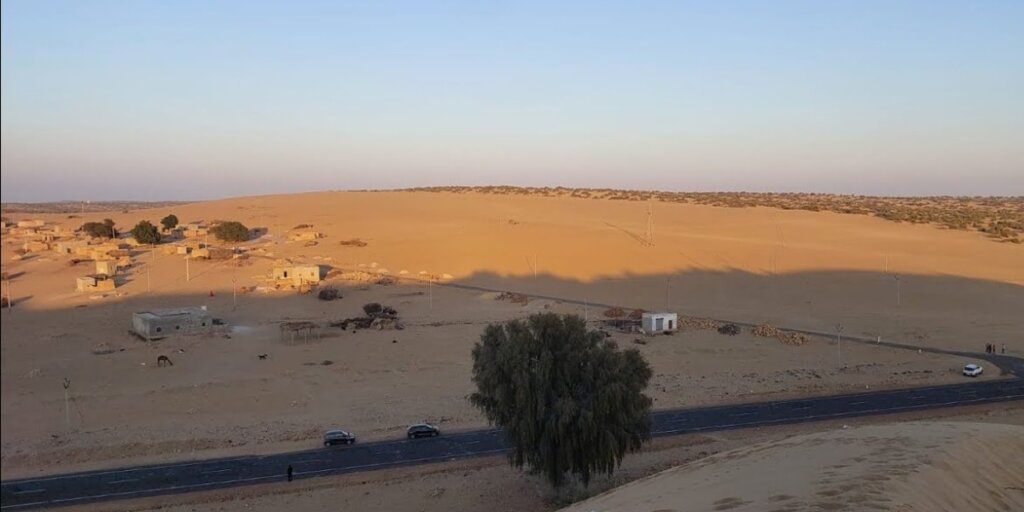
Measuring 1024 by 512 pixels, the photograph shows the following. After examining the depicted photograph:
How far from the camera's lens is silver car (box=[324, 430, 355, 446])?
3111 centimetres

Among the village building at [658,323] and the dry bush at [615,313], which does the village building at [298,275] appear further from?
the village building at [658,323]

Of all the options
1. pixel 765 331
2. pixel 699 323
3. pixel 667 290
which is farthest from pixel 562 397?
pixel 667 290

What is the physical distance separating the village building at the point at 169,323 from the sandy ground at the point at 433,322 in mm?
989

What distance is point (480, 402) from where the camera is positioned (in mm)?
25594

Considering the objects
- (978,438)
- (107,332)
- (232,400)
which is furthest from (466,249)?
(978,438)

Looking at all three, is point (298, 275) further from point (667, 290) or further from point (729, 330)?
point (729, 330)

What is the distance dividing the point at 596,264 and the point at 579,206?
65562mm

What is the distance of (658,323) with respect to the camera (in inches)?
2035

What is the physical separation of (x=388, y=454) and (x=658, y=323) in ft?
88.1

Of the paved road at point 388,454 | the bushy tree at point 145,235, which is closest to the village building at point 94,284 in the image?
the bushy tree at point 145,235

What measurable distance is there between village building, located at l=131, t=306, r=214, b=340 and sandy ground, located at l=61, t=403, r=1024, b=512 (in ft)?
75.2

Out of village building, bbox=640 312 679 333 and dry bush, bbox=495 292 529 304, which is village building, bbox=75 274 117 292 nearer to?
dry bush, bbox=495 292 529 304

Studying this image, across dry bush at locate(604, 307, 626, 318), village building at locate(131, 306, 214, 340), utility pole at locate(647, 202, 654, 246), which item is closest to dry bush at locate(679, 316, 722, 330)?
dry bush at locate(604, 307, 626, 318)

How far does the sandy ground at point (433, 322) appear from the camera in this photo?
3231 cm
